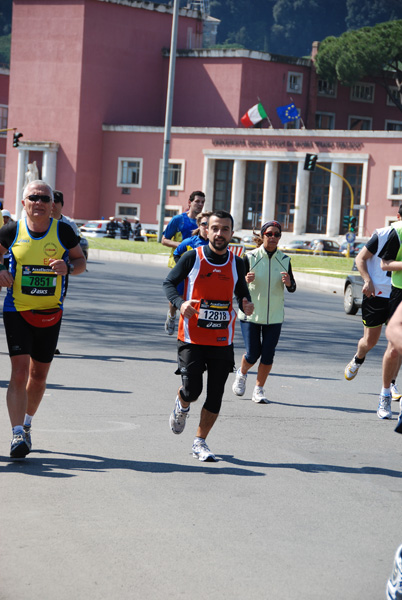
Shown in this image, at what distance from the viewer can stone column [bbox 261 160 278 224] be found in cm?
7050

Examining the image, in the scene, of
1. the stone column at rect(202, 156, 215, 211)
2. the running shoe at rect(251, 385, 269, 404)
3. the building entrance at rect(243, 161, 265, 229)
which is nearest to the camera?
the running shoe at rect(251, 385, 269, 404)

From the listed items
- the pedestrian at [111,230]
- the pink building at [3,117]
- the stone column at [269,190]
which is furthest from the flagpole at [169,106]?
the pink building at [3,117]

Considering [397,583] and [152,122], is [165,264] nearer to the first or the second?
[397,583]

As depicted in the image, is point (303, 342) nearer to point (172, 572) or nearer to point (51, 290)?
point (51, 290)

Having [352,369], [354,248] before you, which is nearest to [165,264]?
[354,248]

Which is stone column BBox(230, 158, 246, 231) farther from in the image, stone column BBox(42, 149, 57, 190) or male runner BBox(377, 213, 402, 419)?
male runner BBox(377, 213, 402, 419)

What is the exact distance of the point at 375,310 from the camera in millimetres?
10148

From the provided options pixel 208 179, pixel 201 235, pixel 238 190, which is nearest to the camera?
pixel 201 235

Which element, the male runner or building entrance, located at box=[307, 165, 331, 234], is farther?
building entrance, located at box=[307, 165, 331, 234]

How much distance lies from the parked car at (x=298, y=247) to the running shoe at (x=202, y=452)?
171 ft

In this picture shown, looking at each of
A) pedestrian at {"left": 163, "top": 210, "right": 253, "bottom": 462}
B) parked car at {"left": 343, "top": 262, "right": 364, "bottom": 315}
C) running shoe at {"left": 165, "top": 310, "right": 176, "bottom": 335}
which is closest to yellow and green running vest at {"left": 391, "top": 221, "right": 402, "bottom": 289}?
pedestrian at {"left": 163, "top": 210, "right": 253, "bottom": 462}

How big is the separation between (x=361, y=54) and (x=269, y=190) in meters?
17.9

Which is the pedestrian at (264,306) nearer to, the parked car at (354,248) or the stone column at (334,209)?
the parked car at (354,248)

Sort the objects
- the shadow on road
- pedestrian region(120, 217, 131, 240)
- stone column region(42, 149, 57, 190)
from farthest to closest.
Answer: stone column region(42, 149, 57, 190) → pedestrian region(120, 217, 131, 240) → the shadow on road
